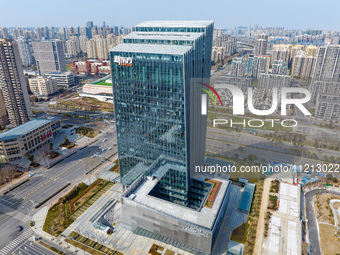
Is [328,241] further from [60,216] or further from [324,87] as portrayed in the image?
[324,87]

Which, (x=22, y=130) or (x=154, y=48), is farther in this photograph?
(x=22, y=130)

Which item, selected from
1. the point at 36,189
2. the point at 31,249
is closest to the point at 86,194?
the point at 36,189

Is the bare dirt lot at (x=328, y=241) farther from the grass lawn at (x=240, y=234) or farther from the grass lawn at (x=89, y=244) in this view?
the grass lawn at (x=89, y=244)

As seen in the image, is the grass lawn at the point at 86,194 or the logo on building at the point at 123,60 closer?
the logo on building at the point at 123,60

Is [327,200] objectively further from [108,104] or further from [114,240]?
[108,104]

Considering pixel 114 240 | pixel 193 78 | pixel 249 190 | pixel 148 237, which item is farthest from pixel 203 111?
pixel 114 240

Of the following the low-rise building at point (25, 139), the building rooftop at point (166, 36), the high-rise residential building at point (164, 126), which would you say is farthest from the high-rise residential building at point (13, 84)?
the building rooftop at point (166, 36)

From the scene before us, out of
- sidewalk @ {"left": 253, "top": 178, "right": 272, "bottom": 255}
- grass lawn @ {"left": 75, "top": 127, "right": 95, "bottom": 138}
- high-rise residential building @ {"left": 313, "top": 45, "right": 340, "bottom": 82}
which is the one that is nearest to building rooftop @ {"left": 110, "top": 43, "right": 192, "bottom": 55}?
sidewalk @ {"left": 253, "top": 178, "right": 272, "bottom": 255}
